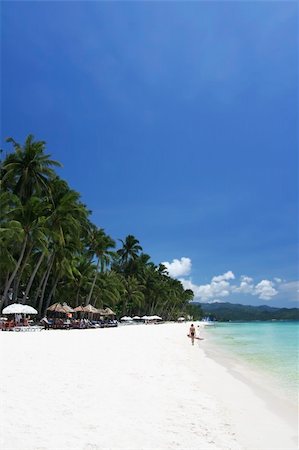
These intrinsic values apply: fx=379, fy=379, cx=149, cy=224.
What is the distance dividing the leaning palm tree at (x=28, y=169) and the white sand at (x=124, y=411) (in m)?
26.1

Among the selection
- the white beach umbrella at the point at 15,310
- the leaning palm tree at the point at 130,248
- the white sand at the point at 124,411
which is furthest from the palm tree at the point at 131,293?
the white sand at the point at 124,411

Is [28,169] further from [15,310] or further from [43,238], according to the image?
[15,310]

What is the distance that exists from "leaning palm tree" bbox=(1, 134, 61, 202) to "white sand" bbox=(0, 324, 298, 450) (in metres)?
26.1

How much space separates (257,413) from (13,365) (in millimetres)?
5449

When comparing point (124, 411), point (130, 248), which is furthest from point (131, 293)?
point (124, 411)

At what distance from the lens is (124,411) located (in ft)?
19.6

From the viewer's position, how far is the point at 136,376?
8.91 m

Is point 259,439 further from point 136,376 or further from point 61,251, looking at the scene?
point 61,251

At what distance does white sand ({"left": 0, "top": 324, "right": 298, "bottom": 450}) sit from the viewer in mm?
4789

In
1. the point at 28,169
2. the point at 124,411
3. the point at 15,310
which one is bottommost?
the point at 124,411

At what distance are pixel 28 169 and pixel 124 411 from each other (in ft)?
101

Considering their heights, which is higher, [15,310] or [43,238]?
[43,238]

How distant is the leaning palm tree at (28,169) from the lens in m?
33.7

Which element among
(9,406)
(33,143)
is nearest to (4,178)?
(33,143)
